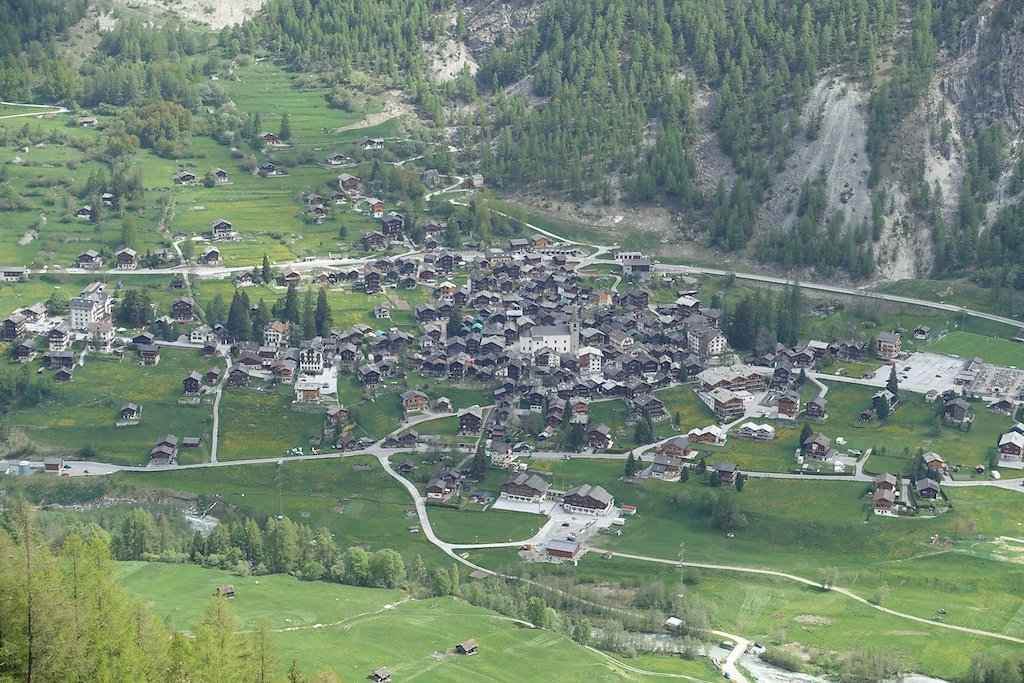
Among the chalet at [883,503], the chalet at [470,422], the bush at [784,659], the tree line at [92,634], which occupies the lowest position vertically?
the bush at [784,659]

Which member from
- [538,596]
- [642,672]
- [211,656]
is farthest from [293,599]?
[211,656]

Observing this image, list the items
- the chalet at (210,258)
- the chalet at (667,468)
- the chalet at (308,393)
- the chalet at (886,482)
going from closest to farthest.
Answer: the chalet at (886,482) → the chalet at (667,468) → the chalet at (308,393) → the chalet at (210,258)

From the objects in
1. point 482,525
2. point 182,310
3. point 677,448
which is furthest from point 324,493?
point 182,310

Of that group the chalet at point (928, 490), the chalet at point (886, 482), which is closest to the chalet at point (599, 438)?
the chalet at point (886, 482)

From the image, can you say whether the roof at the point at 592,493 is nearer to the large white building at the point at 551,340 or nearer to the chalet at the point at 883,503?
the chalet at the point at 883,503

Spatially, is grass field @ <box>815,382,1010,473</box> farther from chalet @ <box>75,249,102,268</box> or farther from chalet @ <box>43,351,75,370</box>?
chalet @ <box>75,249,102,268</box>

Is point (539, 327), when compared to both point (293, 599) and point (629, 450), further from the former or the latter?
point (293, 599)

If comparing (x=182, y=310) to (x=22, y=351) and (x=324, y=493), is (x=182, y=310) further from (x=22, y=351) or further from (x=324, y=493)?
(x=324, y=493)

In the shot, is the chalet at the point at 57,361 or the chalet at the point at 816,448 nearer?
the chalet at the point at 816,448
